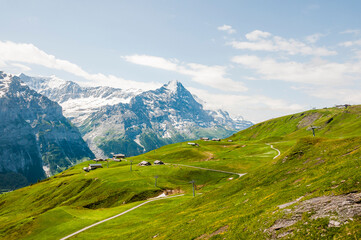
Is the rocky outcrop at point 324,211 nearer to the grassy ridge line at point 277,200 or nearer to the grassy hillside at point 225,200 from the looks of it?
the grassy hillside at point 225,200

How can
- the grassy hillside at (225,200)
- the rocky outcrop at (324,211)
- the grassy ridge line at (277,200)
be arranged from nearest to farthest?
the rocky outcrop at (324,211) < the grassy hillside at (225,200) < the grassy ridge line at (277,200)

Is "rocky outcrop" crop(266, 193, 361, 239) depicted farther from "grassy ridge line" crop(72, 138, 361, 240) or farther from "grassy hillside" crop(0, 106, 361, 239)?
"grassy ridge line" crop(72, 138, 361, 240)

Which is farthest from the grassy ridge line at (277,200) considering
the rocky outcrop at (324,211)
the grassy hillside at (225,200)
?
the rocky outcrop at (324,211)

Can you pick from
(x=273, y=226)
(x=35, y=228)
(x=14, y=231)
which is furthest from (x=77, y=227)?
(x=273, y=226)

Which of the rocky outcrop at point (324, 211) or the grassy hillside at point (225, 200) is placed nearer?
the rocky outcrop at point (324, 211)

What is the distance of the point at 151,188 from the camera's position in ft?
358

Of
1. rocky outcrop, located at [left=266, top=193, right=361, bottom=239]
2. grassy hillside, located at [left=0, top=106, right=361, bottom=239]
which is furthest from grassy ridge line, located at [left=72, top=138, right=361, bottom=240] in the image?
rocky outcrop, located at [left=266, top=193, right=361, bottom=239]

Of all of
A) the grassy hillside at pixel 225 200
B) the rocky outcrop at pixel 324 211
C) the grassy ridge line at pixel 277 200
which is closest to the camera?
the rocky outcrop at pixel 324 211

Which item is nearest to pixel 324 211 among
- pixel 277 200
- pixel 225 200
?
pixel 277 200

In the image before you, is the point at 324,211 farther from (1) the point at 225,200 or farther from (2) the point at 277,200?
(1) the point at 225,200

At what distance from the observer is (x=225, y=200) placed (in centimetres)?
5153

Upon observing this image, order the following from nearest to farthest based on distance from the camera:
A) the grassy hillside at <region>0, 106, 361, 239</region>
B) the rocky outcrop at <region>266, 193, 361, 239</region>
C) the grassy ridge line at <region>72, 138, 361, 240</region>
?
the rocky outcrop at <region>266, 193, 361, 239</region> → the grassy hillside at <region>0, 106, 361, 239</region> → the grassy ridge line at <region>72, 138, 361, 240</region>

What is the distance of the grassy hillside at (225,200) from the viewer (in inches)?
864

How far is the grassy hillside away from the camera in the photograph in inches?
864
